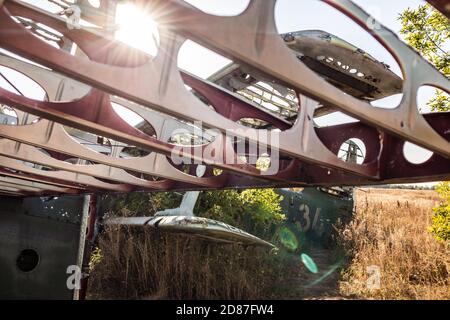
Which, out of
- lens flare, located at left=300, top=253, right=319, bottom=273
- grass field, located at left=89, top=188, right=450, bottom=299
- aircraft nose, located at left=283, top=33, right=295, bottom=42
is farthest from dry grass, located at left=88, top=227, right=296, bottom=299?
aircraft nose, located at left=283, top=33, right=295, bottom=42

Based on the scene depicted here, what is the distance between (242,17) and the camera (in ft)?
4.77

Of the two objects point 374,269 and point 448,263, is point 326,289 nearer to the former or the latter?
point 374,269

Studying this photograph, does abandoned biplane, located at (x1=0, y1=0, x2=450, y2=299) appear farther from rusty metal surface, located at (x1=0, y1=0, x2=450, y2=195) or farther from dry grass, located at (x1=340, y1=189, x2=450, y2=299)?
dry grass, located at (x1=340, y1=189, x2=450, y2=299)

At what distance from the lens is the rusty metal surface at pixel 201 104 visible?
148cm

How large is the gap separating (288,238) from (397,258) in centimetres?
437

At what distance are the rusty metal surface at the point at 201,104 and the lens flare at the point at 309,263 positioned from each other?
959 centimetres

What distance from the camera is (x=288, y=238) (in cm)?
1350

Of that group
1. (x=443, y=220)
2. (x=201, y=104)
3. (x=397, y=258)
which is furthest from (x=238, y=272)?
(x=201, y=104)

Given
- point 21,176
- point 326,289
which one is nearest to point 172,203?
point 326,289

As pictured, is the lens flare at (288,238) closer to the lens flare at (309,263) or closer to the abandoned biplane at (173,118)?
the lens flare at (309,263)

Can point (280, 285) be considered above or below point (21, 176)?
below

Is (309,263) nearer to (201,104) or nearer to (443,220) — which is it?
(443,220)

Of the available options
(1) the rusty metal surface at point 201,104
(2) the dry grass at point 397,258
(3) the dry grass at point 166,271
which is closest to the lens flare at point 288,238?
(2) the dry grass at point 397,258
